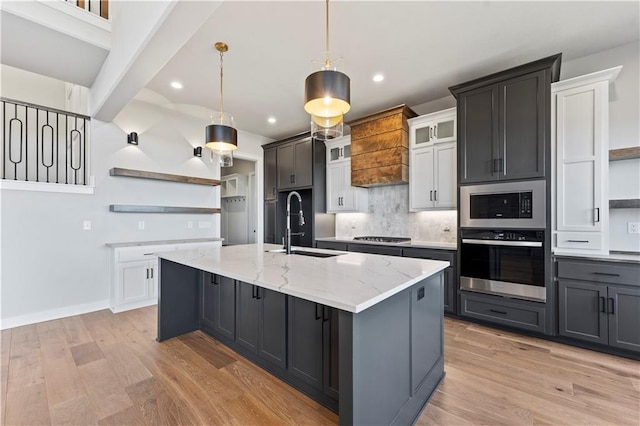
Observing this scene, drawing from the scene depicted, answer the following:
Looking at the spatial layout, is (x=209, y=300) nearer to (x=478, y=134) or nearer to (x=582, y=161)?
(x=478, y=134)

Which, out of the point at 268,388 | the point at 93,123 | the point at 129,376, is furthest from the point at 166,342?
the point at 93,123


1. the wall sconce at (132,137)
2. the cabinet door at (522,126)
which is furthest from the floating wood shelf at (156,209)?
the cabinet door at (522,126)

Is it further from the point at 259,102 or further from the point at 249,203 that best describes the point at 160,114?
the point at 249,203

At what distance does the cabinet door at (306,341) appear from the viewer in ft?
5.60

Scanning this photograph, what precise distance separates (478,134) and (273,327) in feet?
9.33

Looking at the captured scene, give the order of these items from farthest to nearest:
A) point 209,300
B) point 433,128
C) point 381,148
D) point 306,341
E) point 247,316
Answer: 1. point 381,148
2. point 433,128
3. point 209,300
4. point 247,316
5. point 306,341

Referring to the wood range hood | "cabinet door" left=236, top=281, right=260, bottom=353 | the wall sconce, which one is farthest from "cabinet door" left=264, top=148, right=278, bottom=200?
"cabinet door" left=236, top=281, right=260, bottom=353

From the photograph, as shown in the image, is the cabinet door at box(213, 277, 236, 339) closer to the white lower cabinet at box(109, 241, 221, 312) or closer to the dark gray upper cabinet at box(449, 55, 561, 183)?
the white lower cabinet at box(109, 241, 221, 312)

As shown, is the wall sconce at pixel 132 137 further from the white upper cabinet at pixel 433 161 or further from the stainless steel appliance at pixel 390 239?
the white upper cabinet at pixel 433 161

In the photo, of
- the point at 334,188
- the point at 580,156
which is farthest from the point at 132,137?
the point at 580,156

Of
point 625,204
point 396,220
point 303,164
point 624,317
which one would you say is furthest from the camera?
point 303,164

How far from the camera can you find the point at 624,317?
234cm

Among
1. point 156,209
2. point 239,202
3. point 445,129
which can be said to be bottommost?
point 156,209

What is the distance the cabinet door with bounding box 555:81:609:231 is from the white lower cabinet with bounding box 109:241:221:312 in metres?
4.57
